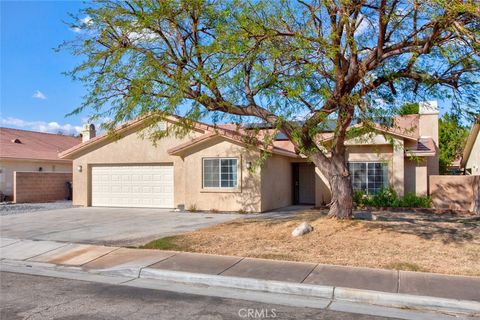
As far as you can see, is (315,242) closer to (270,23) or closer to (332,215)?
(332,215)

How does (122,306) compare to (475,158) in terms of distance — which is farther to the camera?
(475,158)

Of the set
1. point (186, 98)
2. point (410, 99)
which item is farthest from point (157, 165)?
point (410, 99)

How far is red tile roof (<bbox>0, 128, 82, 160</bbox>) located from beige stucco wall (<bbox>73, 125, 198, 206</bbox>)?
6.27 m

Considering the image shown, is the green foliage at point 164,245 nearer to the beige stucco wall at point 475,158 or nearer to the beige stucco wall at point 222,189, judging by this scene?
the beige stucco wall at point 222,189

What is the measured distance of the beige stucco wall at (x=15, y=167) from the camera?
26359 millimetres

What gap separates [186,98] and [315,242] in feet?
16.6

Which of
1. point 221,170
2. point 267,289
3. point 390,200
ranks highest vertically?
point 221,170

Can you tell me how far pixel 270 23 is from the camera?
10648 mm

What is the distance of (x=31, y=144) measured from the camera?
31.0 m

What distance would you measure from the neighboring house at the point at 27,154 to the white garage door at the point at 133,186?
290 inches

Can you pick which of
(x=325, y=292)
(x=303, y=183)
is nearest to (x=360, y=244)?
(x=325, y=292)

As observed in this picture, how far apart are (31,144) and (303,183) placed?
1966 cm

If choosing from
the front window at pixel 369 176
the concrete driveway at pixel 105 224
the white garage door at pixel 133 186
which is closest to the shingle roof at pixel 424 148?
the front window at pixel 369 176

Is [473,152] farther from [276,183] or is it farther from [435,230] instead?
[435,230]
